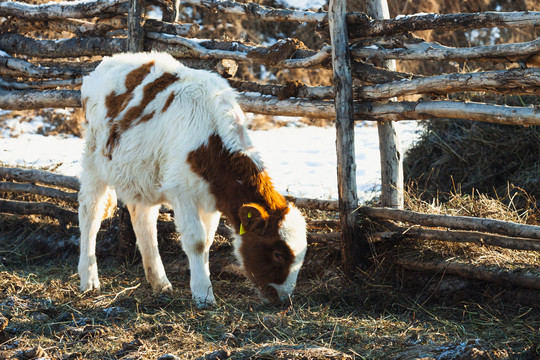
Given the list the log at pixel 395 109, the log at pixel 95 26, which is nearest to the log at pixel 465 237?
the log at pixel 395 109

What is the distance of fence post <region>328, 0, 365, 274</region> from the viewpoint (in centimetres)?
576

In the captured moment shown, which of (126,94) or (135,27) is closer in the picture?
(126,94)

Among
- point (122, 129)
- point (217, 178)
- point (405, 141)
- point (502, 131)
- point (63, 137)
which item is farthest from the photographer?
point (63, 137)

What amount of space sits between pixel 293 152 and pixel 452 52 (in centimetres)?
556

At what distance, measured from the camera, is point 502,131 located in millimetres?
8305

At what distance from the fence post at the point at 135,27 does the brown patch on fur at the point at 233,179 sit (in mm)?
2483

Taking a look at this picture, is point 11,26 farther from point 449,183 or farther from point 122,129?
point 449,183

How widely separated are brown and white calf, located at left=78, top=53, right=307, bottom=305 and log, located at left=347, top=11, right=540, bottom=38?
1396 millimetres

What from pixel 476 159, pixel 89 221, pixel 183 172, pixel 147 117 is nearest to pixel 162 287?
pixel 89 221

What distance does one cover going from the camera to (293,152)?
10.8 meters

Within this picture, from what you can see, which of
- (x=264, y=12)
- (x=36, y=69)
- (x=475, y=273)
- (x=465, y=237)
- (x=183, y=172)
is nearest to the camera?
(x=475, y=273)

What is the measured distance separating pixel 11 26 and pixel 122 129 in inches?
158

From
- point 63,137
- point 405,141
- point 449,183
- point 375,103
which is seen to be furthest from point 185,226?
point 63,137

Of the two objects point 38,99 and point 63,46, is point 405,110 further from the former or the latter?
point 38,99
